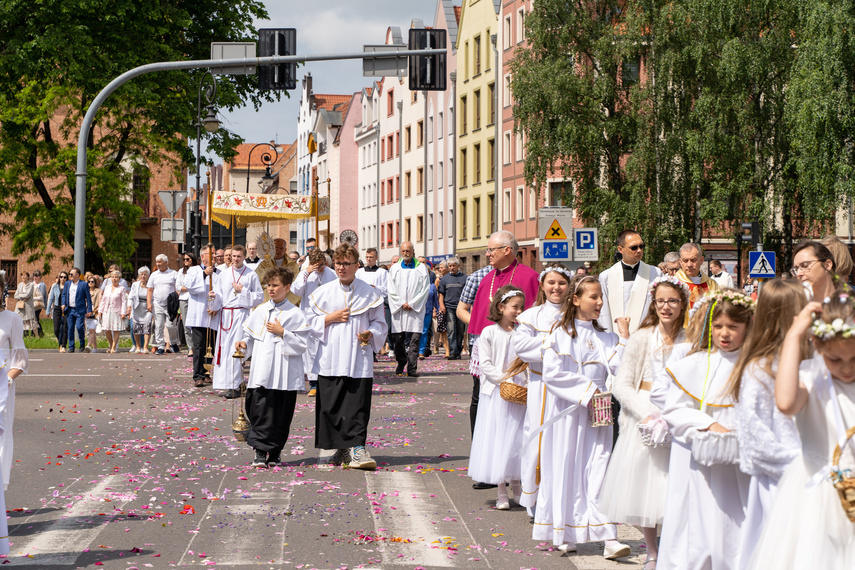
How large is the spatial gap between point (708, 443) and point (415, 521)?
3139 millimetres

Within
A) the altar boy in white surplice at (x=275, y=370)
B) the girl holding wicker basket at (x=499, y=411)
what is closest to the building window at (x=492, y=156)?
the altar boy in white surplice at (x=275, y=370)

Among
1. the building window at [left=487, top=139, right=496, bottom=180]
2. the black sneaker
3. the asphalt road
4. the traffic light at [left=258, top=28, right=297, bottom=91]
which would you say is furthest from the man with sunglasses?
the building window at [left=487, top=139, right=496, bottom=180]

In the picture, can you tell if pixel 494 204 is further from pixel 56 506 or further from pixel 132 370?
pixel 56 506

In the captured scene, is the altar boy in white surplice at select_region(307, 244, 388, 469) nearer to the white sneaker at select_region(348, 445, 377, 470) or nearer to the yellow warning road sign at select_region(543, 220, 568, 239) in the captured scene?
the white sneaker at select_region(348, 445, 377, 470)

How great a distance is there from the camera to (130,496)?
354 inches

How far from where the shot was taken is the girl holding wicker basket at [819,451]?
4.26 metres

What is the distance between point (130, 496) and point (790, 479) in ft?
19.0

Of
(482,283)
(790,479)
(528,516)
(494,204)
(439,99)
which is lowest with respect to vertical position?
(528,516)

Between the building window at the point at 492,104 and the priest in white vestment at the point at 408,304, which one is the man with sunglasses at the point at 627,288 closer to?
the priest in white vestment at the point at 408,304

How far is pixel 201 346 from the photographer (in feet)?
59.5

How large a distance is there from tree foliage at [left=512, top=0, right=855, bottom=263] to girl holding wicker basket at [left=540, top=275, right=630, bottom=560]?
29.8 m

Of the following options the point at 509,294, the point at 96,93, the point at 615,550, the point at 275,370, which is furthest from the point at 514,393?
the point at 96,93

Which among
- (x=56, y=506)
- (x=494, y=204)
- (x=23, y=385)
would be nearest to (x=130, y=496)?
(x=56, y=506)

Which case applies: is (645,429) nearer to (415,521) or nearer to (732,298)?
(732,298)
